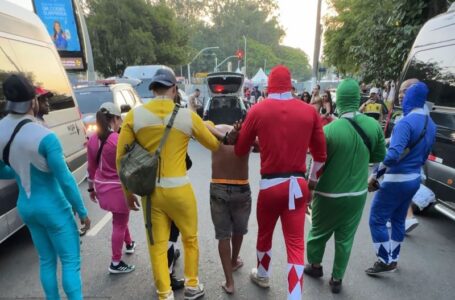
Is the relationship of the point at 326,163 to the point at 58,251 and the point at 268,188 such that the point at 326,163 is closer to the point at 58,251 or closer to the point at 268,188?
the point at 268,188

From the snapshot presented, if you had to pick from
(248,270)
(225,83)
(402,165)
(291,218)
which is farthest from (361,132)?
(225,83)

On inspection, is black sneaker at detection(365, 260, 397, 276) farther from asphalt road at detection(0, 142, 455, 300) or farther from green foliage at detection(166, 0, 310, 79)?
green foliage at detection(166, 0, 310, 79)

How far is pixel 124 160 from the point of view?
2.70 metres

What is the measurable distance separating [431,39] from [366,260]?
3268mm

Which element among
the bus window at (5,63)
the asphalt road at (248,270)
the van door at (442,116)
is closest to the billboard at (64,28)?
the bus window at (5,63)

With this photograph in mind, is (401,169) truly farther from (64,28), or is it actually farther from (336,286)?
(64,28)

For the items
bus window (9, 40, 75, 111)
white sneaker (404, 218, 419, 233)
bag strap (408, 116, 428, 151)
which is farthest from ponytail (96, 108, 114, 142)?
white sneaker (404, 218, 419, 233)

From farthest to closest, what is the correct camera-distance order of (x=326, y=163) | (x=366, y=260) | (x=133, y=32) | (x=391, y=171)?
(x=133, y=32), (x=366, y=260), (x=391, y=171), (x=326, y=163)

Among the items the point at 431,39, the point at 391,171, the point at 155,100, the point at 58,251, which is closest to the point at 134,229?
the point at 58,251

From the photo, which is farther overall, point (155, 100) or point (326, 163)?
point (326, 163)

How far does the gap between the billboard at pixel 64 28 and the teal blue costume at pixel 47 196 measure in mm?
9956

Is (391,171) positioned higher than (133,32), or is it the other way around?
(133,32)

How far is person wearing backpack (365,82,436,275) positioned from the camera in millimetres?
3285

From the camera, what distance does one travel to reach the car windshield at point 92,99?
311 inches
